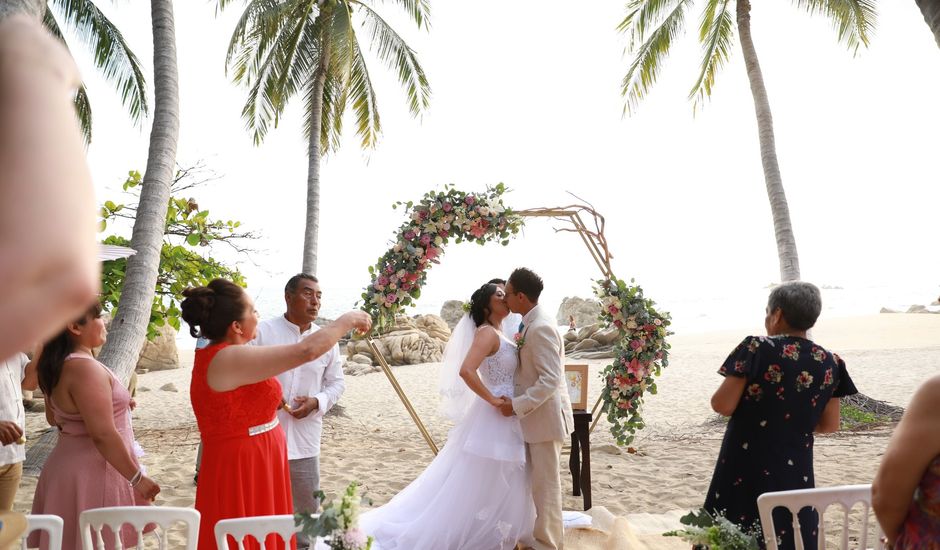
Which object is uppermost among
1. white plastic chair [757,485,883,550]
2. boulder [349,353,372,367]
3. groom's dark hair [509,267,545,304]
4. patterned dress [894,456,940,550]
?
groom's dark hair [509,267,545,304]

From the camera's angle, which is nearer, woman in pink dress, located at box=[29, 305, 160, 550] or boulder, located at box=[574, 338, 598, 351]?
woman in pink dress, located at box=[29, 305, 160, 550]

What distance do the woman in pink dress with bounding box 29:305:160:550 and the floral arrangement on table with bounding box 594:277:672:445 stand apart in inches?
190

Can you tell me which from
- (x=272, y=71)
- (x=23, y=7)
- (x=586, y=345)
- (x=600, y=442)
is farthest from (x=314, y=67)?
(x=586, y=345)

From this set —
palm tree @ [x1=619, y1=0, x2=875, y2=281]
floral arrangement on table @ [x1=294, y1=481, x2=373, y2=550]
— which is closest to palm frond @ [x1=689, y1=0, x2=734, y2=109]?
palm tree @ [x1=619, y1=0, x2=875, y2=281]

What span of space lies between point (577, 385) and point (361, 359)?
15.9 metres

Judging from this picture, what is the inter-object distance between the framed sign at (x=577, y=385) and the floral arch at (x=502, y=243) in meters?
0.29

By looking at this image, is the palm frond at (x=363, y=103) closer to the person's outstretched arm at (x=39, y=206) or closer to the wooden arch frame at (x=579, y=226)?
the wooden arch frame at (x=579, y=226)

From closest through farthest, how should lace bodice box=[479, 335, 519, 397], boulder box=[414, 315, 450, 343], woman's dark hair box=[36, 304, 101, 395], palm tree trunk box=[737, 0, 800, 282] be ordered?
1. woman's dark hair box=[36, 304, 101, 395]
2. lace bodice box=[479, 335, 519, 397]
3. palm tree trunk box=[737, 0, 800, 282]
4. boulder box=[414, 315, 450, 343]

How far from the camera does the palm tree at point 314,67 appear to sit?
505 inches

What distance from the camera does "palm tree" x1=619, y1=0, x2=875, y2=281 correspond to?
1023 centimetres

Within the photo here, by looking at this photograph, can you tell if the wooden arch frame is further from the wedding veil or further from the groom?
the groom

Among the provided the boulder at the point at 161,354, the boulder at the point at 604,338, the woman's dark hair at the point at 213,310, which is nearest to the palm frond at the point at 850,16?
the woman's dark hair at the point at 213,310

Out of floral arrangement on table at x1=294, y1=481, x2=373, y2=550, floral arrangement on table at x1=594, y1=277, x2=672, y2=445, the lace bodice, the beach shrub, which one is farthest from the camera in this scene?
the beach shrub

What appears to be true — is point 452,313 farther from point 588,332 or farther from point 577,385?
point 577,385
